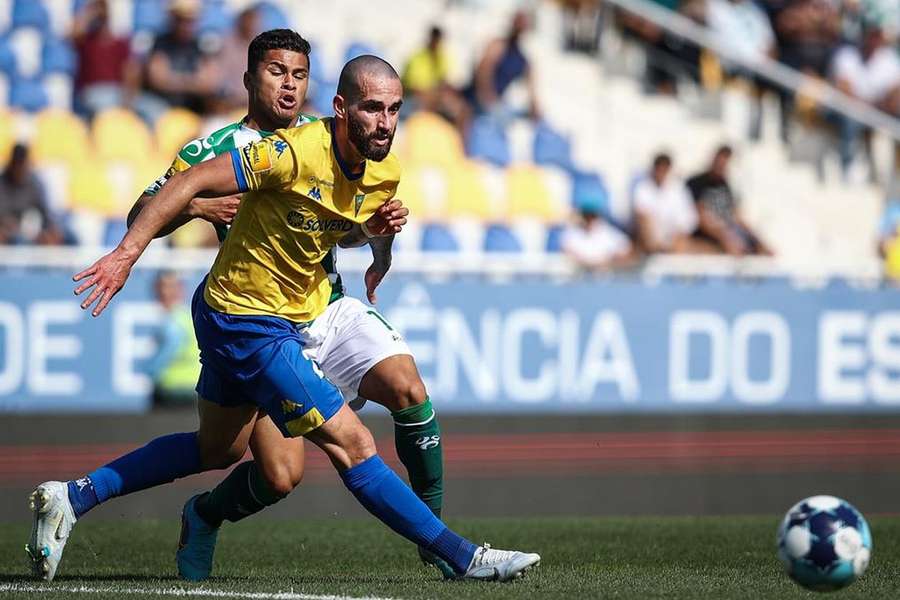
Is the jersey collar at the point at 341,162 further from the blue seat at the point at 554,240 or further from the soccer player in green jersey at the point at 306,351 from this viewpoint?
the blue seat at the point at 554,240

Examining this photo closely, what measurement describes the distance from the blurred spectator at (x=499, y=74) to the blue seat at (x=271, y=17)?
7.20 ft

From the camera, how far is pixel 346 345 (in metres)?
7.14

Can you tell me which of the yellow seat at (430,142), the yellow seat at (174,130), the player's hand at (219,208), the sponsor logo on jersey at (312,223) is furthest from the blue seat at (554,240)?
the sponsor logo on jersey at (312,223)

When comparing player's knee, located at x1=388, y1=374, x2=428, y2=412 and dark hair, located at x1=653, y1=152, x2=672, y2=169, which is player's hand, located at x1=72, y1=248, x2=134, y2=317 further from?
dark hair, located at x1=653, y1=152, x2=672, y2=169

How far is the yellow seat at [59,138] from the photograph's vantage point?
15773 millimetres

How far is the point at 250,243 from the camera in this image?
6688 millimetres

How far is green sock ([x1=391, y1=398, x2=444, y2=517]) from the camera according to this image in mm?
7246

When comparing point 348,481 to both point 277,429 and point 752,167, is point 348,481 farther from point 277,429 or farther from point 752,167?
point 752,167

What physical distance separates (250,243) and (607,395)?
26.5 ft

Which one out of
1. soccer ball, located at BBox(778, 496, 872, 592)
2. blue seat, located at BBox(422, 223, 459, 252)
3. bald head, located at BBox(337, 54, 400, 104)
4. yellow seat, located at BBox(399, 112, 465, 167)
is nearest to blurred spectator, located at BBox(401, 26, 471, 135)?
yellow seat, located at BBox(399, 112, 465, 167)

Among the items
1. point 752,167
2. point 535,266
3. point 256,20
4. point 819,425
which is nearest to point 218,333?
point 535,266

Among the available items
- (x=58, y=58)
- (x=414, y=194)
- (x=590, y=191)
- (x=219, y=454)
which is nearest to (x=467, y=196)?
(x=414, y=194)

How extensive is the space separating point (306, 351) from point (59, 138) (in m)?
9.61

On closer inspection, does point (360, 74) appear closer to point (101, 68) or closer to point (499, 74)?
point (101, 68)
